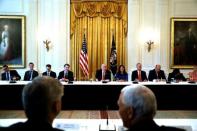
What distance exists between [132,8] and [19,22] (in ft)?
12.5

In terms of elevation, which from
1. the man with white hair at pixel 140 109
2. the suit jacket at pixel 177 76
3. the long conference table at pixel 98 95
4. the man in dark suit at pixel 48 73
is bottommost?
the long conference table at pixel 98 95

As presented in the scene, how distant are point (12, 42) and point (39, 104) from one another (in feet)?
32.0

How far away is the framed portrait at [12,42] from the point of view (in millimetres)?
11109

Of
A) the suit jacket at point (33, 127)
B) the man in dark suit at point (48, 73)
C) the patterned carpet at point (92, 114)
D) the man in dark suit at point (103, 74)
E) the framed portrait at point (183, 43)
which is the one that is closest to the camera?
the suit jacket at point (33, 127)

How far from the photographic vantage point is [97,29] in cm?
1106

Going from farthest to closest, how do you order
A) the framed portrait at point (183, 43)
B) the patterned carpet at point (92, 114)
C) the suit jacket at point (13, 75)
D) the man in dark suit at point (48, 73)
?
the framed portrait at point (183, 43), the suit jacket at point (13, 75), the man in dark suit at point (48, 73), the patterned carpet at point (92, 114)

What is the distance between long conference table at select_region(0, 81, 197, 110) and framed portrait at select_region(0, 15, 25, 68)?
8.30 ft

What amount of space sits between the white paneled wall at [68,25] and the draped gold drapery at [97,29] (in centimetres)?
20

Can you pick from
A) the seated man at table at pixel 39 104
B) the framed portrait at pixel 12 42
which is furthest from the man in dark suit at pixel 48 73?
Result: the seated man at table at pixel 39 104

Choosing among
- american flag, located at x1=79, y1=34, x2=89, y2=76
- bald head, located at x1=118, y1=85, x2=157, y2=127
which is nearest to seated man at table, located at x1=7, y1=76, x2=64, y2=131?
bald head, located at x1=118, y1=85, x2=157, y2=127

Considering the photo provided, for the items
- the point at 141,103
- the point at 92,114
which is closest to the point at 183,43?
the point at 92,114

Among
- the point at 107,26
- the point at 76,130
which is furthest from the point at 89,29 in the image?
the point at 76,130

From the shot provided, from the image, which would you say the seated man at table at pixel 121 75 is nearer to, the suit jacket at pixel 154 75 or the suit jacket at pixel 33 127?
the suit jacket at pixel 154 75

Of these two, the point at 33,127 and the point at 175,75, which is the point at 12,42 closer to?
the point at 175,75
